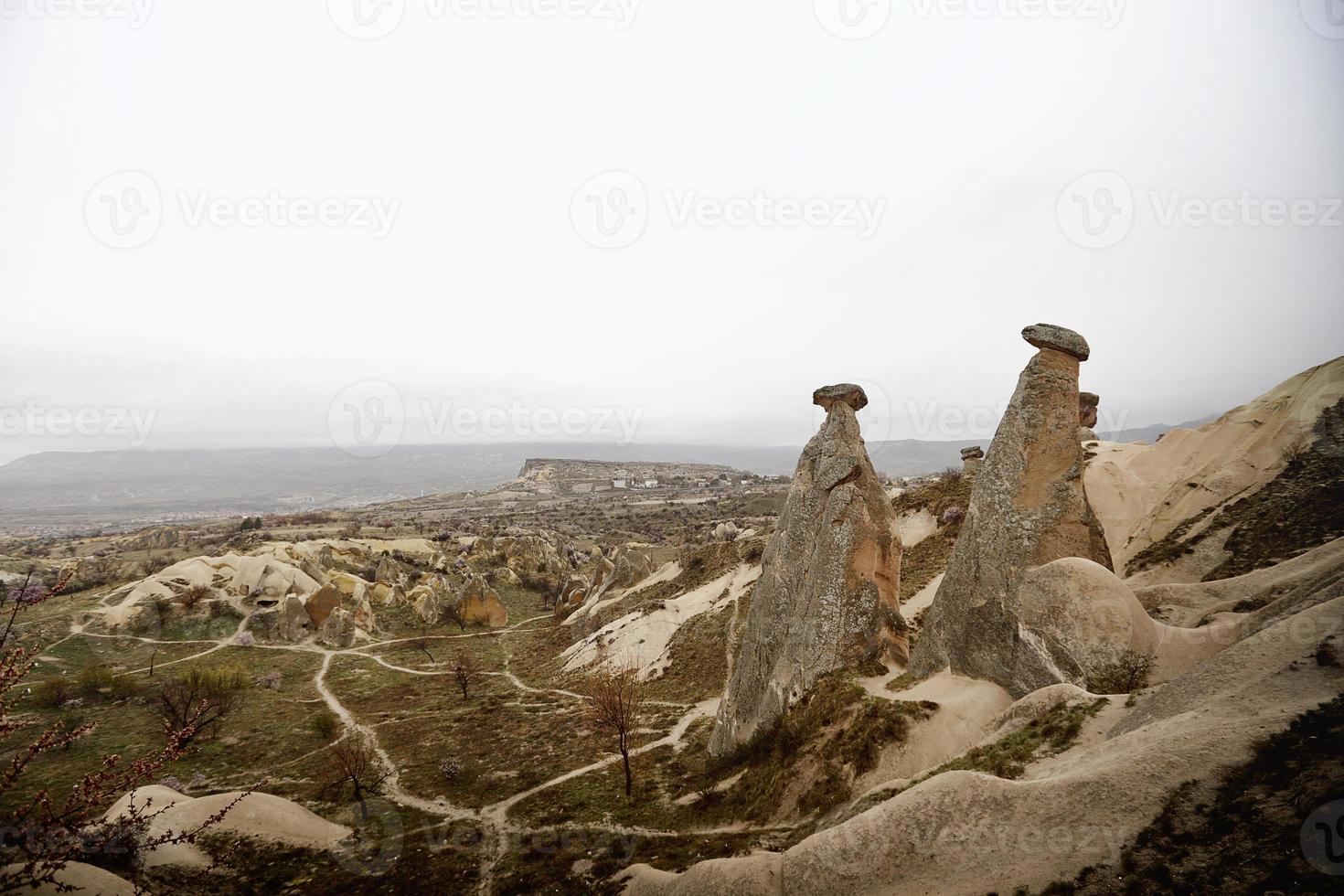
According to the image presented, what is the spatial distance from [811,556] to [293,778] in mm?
24407

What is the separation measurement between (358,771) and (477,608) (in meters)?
34.7

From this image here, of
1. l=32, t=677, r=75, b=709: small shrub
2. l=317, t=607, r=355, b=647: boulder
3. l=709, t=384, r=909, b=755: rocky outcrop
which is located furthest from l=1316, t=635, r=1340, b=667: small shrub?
l=317, t=607, r=355, b=647: boulder

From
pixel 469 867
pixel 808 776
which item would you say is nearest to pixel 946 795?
pixel 808 776

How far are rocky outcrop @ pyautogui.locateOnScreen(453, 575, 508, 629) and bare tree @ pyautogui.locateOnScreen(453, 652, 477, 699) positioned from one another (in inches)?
395

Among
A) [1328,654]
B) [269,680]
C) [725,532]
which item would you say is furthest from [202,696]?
[725,532]

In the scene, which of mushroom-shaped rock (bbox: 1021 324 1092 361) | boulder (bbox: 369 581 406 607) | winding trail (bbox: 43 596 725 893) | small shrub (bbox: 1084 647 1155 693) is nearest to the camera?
small shrub (bbox: 1084 647 1155 693)

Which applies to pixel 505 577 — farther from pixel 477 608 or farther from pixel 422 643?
pixel 422 643

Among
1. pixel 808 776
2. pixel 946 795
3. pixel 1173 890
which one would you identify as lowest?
pixel 808 776

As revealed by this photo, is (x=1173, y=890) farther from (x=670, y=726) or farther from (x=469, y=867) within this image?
(x=670, y=726)

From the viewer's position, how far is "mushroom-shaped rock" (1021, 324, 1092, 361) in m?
17.4

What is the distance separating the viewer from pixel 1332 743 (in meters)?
6.67

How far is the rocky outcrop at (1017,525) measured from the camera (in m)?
15.4

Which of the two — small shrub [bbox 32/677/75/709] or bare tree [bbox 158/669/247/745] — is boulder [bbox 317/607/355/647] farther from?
small shrub [bbox 32/677/75/709]

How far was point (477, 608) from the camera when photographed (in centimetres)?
5541
